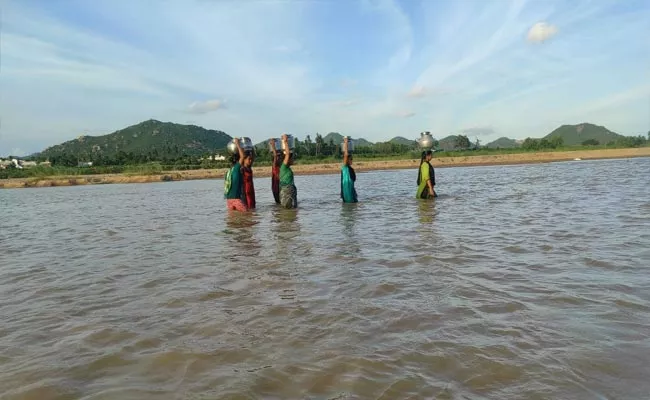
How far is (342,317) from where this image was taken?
3938 mm

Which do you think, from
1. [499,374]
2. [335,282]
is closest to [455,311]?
[499,374]

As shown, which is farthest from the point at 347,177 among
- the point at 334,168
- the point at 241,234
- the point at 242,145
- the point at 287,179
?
the point at 334,168

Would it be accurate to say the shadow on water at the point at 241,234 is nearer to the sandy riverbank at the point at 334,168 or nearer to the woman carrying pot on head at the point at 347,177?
the woman carrying pot on head at the point at 347,177

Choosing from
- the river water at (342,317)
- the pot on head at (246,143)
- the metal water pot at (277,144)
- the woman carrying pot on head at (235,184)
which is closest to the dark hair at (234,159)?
the woman carrying pot on head at (235,184)

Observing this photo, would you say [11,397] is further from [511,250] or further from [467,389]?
[511,250]

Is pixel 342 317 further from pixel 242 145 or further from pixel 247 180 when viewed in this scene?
pixel 242 145

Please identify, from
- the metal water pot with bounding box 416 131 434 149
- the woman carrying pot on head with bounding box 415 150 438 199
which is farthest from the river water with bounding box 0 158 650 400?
the metal water pot with bounding box 416 131 434 149

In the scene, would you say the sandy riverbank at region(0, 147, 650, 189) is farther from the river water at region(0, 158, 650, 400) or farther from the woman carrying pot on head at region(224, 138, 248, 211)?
the river water at region(0, 158, 650, 400)

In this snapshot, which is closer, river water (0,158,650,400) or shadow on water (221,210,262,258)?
river water (0,158,650,400)

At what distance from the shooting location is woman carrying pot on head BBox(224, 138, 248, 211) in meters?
12.8

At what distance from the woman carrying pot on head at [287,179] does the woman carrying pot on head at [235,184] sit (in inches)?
48.7

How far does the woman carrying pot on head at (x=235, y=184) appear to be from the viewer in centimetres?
1282

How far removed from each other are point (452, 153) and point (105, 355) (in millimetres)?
76450

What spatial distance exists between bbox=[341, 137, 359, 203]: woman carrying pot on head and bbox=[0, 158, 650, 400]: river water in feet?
19.9
